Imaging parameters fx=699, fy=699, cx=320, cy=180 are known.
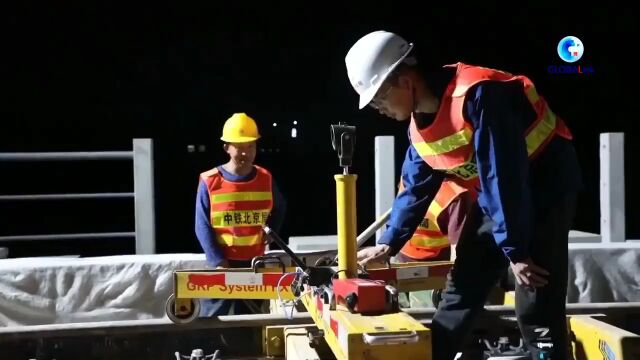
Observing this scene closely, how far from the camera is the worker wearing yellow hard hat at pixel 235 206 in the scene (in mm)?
4820

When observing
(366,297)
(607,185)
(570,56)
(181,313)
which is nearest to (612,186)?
(607,185)

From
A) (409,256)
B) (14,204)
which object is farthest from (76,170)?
(409,256)

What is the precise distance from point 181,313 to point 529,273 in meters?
2.01

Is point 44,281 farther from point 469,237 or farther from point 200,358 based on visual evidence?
point 469,237

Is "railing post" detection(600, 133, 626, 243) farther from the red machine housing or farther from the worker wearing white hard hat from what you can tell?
the red machine housing

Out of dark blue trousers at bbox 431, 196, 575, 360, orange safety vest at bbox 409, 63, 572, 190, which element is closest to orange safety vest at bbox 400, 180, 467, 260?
dark blue trousers at bbox 431, 196, 575, 360

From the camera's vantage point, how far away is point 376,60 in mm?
2623

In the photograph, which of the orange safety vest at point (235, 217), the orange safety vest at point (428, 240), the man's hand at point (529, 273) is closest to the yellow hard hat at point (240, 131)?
the orange safety vest at point (235, 217)

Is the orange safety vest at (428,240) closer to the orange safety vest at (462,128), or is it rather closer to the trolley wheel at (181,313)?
the trolley wheel at (181,313)

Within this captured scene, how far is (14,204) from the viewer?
20516mm

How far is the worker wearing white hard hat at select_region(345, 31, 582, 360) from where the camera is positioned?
7.75 ft

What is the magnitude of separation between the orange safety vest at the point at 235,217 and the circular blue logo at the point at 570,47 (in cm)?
1567

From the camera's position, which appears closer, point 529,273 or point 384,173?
point 529,273

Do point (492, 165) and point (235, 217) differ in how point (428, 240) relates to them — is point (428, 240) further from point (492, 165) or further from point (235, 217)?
point (492, 165)
